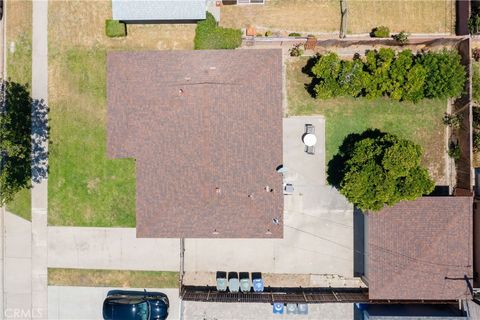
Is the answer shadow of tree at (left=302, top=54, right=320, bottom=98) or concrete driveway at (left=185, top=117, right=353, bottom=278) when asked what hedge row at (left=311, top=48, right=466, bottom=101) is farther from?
concrete driveway at (left=185, top=117, right=353, bottom=278)

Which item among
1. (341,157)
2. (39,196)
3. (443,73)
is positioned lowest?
(39,196)

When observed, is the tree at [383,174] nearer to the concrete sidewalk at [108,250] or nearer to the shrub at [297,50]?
the shrub at [297,50]

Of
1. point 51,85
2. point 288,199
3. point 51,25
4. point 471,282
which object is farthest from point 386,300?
point 51,25

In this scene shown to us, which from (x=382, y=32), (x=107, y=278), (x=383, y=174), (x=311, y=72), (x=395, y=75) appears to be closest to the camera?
(x=383, y=174)

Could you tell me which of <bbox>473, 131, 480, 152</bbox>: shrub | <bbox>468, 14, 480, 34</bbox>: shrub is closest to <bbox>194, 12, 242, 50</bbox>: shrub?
<bbox>468, 14, 480, 34</bbox>: shrub

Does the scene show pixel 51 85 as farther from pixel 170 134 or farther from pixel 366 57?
pixel 366 57

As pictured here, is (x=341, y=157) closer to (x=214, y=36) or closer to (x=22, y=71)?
(x=214, y=36)

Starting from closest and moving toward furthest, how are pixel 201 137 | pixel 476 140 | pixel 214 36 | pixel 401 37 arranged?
pixel 201 137
pixel 401 37
pixel 476 140
pixel 214 36

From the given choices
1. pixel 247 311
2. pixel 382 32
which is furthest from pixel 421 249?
pixel 382 32
